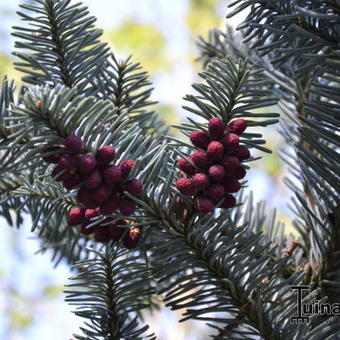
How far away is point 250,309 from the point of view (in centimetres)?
51

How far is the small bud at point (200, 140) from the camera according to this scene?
1.55ft

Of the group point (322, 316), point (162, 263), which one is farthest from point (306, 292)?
point (162, 263)

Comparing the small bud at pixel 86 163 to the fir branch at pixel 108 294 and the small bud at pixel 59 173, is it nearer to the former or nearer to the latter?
the small bud at pixel 59 173

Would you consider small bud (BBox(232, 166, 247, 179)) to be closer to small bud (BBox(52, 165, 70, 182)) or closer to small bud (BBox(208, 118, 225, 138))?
small bud (BBox(208, 118, 225, 138))

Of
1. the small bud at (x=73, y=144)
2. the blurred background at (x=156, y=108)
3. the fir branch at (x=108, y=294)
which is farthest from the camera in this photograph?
the blurred background at (x=156, y=108)

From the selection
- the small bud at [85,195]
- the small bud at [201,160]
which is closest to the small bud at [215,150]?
the small bud at [201,160]

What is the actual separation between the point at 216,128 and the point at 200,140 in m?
0.02

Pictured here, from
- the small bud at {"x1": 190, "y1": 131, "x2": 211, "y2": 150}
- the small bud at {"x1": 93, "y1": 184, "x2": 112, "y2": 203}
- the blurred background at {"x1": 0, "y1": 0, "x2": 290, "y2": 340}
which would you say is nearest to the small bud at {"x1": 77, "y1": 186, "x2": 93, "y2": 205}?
the small bud at {"x1": 93, "y1": 184, "x2": 112, "y2": 203}

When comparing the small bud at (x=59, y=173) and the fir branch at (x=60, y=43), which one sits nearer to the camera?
the small bud at (x=59, y=173)

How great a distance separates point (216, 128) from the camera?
46cm

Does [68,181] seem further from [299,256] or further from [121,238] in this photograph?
[299,256]

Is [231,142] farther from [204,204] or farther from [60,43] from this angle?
[60,43]

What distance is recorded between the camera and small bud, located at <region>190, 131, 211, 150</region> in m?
0.47

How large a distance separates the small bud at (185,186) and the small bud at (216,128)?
0.05 meters
